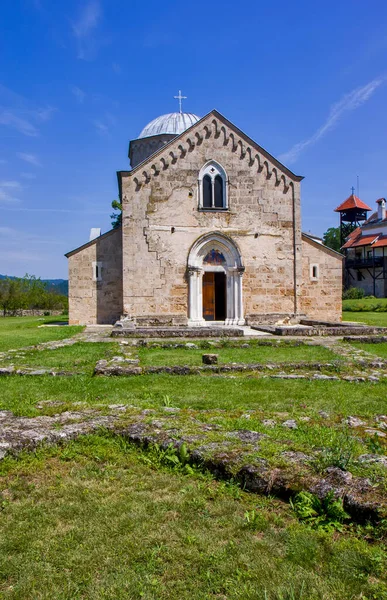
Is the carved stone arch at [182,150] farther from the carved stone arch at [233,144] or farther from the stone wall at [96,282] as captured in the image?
the stone wall at [96,282]

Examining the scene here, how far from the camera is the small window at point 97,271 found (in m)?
23.0

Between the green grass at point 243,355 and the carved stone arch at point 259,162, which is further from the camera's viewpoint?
the carved stone arch at point 259,162

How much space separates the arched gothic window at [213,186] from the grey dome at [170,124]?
9.40 metres

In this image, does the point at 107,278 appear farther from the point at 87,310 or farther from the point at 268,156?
the point at 268,156

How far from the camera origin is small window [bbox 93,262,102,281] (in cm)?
2297

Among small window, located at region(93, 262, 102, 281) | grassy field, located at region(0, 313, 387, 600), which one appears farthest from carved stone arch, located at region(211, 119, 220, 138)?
grassy field, located at region(0, 313, 387, 600)

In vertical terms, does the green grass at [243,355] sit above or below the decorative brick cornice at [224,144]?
below

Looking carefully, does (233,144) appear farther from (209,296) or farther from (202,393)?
(202,393)

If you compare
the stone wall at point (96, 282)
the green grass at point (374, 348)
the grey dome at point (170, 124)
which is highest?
the grey dome at point (170, 124)

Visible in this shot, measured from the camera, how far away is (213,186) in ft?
75.0

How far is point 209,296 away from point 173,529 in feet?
66.9

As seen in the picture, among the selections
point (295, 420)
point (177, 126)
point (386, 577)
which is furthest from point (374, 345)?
point (177, 126)

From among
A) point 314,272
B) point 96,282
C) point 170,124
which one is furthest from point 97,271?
point 170,124

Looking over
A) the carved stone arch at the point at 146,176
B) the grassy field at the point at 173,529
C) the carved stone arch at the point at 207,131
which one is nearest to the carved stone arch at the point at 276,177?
the carved stone arch at the point at 207,131
